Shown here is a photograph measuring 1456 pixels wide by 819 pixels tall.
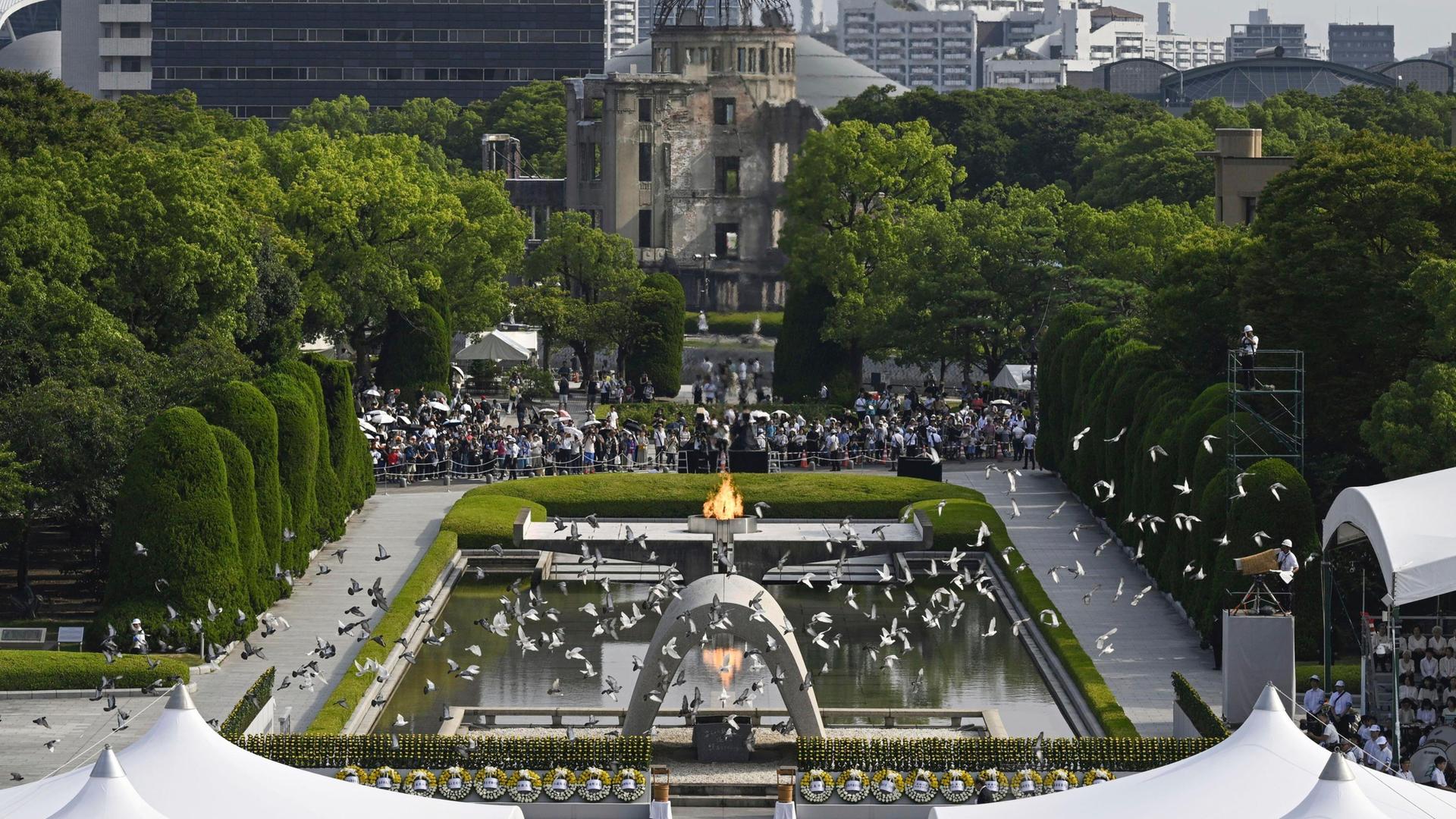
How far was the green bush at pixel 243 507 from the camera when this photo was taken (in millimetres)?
44375

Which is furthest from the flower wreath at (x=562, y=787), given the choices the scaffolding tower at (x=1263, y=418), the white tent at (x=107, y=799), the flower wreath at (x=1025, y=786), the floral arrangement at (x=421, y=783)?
the scaffolding tower at (x=1263, y=418)

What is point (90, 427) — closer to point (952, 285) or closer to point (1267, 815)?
point (1267, 815)

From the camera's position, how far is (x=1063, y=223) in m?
81.4

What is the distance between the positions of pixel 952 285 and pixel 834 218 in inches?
451

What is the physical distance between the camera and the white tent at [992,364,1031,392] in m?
74.2

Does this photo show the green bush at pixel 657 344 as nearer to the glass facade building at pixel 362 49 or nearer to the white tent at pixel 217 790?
the white tent at pixel 217 790

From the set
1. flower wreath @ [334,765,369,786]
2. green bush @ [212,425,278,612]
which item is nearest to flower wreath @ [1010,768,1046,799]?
flower wreath @ [334,765,369,786]

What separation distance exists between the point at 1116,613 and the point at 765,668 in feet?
26.1

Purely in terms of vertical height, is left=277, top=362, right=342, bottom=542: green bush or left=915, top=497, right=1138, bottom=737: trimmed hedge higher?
left=277, top=362, right=342, bottom=542: green bush

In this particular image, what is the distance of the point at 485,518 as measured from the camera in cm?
5569

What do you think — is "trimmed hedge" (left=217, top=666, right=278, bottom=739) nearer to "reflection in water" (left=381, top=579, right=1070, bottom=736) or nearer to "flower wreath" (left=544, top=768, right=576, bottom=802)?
"reflection in water" (left=381, top=579, right=1070, bottom=736)

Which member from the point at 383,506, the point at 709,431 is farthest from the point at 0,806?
the point at 709,431

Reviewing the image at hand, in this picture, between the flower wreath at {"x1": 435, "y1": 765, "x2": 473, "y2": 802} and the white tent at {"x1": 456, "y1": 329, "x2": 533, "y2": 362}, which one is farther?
the white tent at {"x1": 456, "y1": 329, "x2": 533, "y2": 362}

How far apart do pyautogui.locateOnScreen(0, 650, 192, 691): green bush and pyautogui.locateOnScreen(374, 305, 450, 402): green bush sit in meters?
36.9
